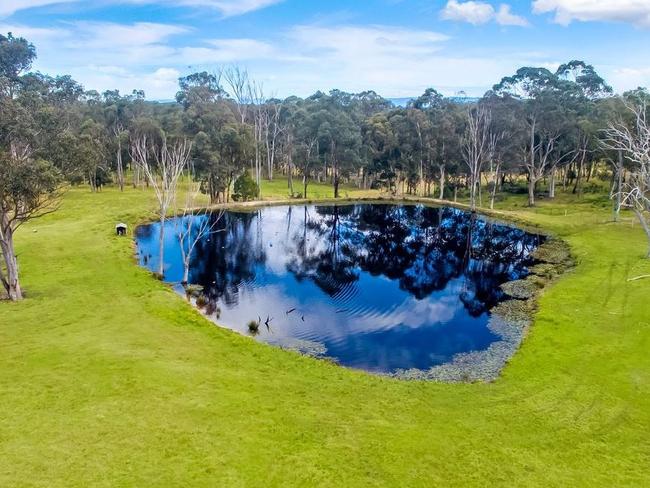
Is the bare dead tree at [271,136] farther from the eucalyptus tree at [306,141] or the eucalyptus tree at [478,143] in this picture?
the eucalyptus tree at [478,143]

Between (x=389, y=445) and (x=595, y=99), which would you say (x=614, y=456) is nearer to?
(x=389, y=445)

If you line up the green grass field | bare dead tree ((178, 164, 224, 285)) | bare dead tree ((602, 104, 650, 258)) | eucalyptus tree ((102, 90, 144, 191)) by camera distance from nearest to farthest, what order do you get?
the green grass field → bare dead tree ((602, 104, 650, 258)) → bare dead tree ((178, 164, 224, 285)) → eucalyptus tree ((102, 90, 144, 191))

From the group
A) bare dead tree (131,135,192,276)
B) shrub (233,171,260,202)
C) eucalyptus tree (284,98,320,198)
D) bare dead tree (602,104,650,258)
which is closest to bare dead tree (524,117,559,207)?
bare dead tree (602,104,650,258)

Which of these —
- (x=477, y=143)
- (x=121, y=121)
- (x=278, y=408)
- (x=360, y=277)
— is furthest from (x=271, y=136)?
(x=278, y=408)

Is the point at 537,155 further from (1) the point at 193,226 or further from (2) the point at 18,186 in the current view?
(2) the point at 18,186

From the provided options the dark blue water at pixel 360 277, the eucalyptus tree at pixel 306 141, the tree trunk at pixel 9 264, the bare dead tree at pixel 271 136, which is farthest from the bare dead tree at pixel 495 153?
the tree trunk at pixel 9 264

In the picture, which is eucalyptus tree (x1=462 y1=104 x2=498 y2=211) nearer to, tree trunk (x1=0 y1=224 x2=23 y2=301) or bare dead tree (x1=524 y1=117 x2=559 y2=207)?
bare dead tree (x1=524 y1=117 x2=559 y2=207)

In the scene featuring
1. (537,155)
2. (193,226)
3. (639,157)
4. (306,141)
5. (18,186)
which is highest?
(306,141)

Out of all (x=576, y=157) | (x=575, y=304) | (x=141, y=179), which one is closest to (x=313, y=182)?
(x=141, y=179)
